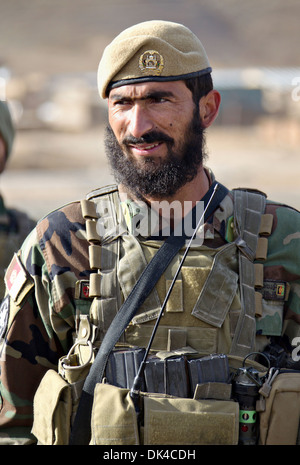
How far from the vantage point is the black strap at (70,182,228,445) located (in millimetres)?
2877

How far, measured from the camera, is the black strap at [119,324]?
2.88 meters

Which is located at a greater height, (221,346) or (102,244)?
(102,244)

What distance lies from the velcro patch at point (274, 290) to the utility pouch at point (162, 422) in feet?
1.73

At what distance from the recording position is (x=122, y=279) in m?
3.00

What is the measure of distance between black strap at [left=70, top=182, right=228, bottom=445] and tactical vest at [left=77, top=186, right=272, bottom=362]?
28mm

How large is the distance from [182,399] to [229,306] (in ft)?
1.42

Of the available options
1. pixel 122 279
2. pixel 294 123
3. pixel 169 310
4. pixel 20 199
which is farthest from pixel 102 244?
pixel 294 123

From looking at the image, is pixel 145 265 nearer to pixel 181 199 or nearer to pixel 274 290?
pixel 181 199

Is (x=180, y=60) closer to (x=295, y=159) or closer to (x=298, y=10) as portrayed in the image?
(x=295, y=159)

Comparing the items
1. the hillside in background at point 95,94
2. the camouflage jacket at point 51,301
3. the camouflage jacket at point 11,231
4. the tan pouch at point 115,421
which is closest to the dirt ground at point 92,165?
the hillside in background at point 95,94

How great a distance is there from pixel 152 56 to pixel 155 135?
319 millimetres

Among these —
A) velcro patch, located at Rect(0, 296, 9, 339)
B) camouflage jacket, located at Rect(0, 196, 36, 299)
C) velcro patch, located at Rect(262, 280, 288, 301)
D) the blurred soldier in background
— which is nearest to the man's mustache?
velcro patch, located at Rect(262, 280, 288, 301)

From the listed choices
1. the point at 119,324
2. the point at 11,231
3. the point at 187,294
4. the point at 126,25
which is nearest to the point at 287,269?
the point at 187,294
